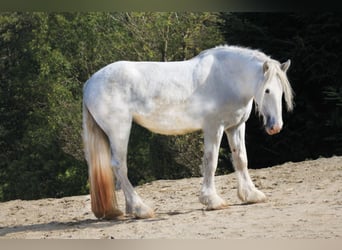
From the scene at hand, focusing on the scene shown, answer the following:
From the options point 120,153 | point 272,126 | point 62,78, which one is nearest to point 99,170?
point 120,153

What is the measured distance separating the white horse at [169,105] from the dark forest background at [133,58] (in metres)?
4.73

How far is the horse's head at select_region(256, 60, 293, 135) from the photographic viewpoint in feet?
17.3

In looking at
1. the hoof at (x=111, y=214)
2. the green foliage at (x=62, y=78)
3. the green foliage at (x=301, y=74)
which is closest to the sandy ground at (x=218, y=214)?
the hoof at (x=111, y=214)

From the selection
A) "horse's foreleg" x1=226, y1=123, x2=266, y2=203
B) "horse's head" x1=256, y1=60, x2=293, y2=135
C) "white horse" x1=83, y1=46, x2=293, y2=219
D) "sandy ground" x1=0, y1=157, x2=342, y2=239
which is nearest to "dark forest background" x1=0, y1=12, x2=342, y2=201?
"sandy ground" x1=0, y1=157, x2=342, y2=239

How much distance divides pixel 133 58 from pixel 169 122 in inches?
377

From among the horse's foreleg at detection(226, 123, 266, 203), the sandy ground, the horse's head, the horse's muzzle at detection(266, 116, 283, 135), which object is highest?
the horse's head

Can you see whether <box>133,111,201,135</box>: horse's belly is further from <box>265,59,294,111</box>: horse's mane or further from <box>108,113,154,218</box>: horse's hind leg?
<box>265,59,294,111</box>: horse's mane

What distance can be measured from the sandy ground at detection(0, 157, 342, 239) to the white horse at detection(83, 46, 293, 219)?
0.27 metres

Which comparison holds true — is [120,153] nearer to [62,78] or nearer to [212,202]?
[212,202]

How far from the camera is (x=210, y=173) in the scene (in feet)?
18.0

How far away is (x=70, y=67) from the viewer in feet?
52.0

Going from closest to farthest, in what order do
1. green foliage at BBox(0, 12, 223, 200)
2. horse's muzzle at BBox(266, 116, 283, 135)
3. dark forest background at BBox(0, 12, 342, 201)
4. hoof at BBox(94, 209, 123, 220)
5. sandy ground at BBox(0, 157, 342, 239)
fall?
sandy ground at BBox(0, 157, 342, 239) → horse's muzzle at BBox(266, 116, 283, 135) → hoof at BBox(94, 209, 123, 220) → dark forest background at BBox(0, 12, 342, 201) → green foliage at BBox(0, 12, 223, 200)

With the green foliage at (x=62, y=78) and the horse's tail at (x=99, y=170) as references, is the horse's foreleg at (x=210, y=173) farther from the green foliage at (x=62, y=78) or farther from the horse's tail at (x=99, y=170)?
→ the green foliage at (x=62, y=78)
